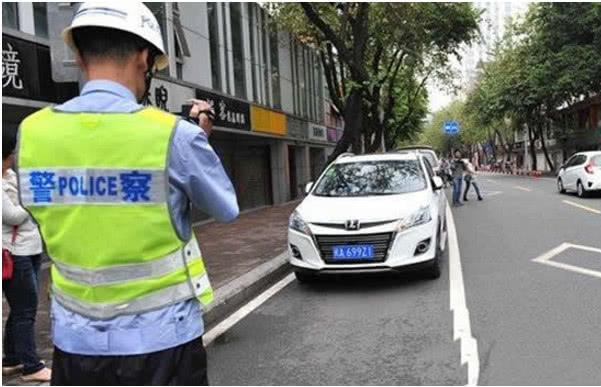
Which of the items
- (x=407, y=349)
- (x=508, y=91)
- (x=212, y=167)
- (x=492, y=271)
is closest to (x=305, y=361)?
(x=407, y=349)

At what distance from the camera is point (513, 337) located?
5418 mm

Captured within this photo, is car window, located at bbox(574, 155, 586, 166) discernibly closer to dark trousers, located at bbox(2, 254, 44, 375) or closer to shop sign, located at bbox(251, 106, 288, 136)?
shop sign, located at bbox(251, 106, 288, 136)

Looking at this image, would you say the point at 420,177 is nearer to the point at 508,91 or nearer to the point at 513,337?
the point at 513,337

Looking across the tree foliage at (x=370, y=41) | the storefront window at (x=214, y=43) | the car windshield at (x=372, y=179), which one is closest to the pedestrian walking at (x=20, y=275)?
the car windshield at (x=372, y=179)

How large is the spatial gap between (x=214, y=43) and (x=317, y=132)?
1292 centimetres

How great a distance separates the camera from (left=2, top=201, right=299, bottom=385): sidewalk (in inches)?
242

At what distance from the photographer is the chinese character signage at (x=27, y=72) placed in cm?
848

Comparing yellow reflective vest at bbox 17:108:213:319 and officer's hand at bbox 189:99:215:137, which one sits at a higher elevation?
officer's hand at bbox 189:99:215:137

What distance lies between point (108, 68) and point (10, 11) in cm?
816

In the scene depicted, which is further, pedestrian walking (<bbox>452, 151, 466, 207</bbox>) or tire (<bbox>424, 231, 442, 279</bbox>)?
pedestrian walking (<bbox>452, 151, 466, 207</bbox>)

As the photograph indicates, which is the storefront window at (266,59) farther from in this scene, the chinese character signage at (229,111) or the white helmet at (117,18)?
the white helmet at (117,18)

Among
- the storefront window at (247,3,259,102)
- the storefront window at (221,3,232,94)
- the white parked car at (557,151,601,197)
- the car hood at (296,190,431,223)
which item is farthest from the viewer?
the storefront window at (247,3,259,102)

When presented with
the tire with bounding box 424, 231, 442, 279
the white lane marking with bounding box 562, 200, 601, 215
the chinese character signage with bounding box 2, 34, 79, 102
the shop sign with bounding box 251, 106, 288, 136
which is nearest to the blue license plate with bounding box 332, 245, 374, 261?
the tire with bounding box 424, 231, 442, 279

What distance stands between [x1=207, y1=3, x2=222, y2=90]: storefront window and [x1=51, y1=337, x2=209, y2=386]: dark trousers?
1535 centimetres
